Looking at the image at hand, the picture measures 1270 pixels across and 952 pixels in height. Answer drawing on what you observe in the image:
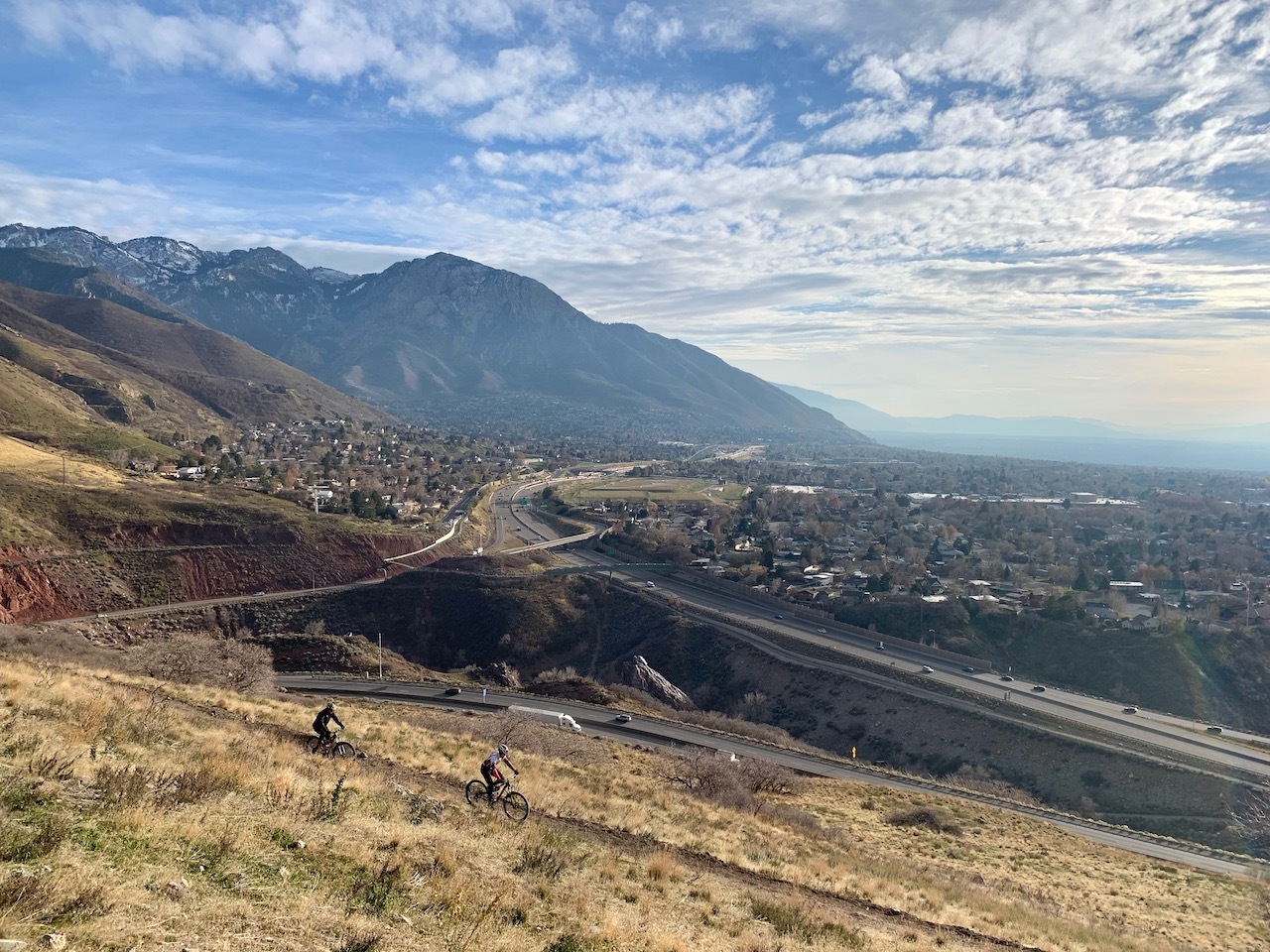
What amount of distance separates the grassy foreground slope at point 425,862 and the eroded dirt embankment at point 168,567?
123ft

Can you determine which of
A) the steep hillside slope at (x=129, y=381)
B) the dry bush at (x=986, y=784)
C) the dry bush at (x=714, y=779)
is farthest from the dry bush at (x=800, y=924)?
the steep hillside slope at (x=129, y=381)

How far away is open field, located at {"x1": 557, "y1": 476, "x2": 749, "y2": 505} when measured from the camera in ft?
415

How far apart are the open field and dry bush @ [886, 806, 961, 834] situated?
309 ft

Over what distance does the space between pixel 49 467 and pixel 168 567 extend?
16.3 m

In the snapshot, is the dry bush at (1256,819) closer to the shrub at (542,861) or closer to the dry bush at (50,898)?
the shrub at (542,861)

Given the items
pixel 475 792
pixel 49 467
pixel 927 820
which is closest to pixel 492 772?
pixel 475 792

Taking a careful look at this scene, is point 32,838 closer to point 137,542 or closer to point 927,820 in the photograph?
point 927,820

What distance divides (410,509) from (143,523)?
35583mm

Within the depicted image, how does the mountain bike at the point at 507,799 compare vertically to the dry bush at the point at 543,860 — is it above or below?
below

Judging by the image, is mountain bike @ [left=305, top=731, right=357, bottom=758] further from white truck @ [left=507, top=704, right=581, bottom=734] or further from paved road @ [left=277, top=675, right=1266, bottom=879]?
paved road @ [left=277, top=675, right=1266, bottom=879]

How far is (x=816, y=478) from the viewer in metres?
183

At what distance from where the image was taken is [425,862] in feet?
28.8

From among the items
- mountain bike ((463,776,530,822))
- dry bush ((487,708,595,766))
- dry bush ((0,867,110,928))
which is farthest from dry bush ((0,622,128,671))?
dry bush ((0,867,110,928))

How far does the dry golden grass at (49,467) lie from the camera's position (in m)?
58.6
